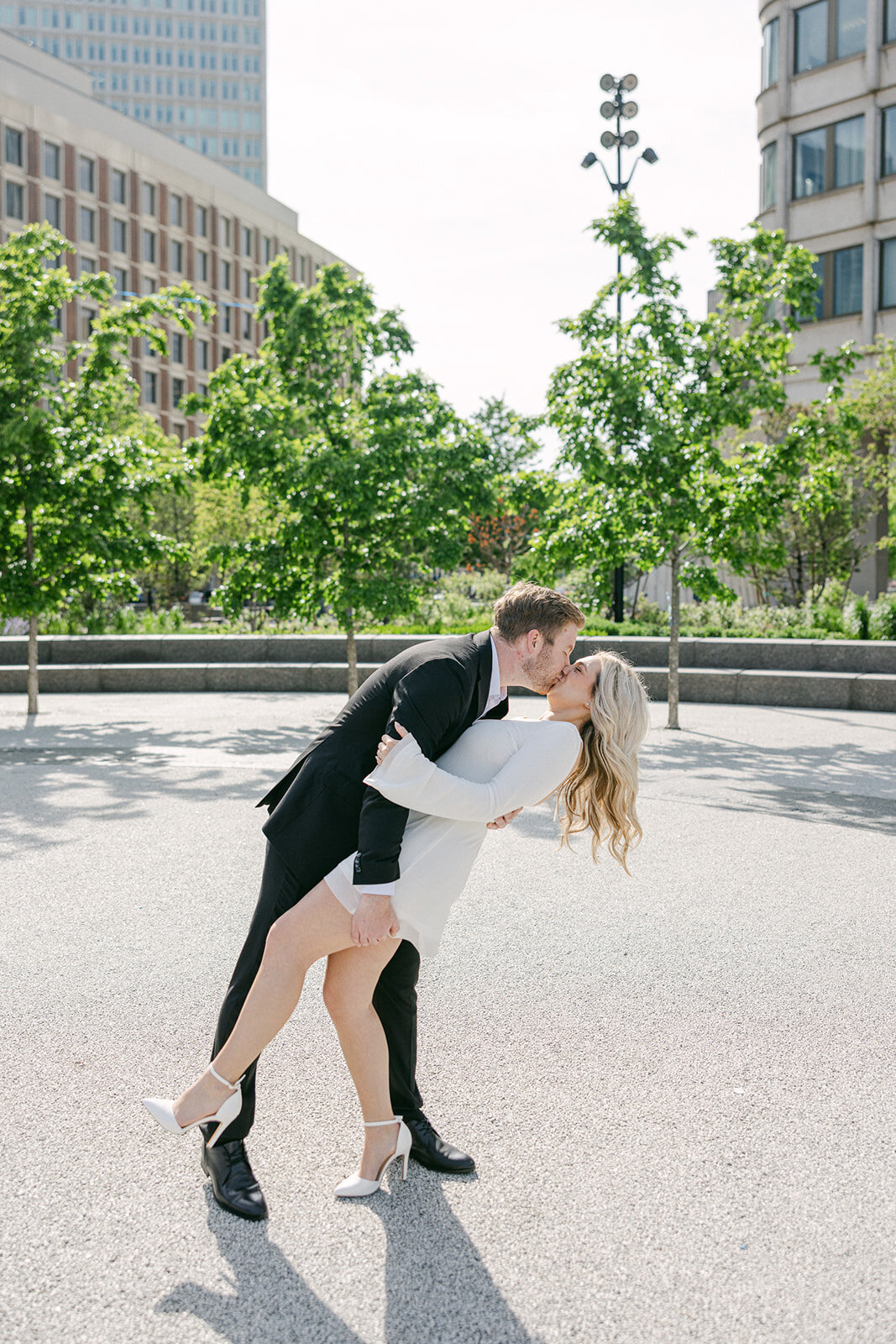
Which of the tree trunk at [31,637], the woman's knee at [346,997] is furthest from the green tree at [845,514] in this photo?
the woman's knee at [346,997]

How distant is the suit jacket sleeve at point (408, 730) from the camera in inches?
113

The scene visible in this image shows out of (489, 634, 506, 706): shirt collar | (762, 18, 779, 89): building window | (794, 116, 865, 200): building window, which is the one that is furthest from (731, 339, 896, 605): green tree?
(489, 634, 506, 706): shirt collar

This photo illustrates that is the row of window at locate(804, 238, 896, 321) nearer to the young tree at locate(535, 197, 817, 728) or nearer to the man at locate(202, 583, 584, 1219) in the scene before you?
the young tree at locate(535, 197, 817, 728)

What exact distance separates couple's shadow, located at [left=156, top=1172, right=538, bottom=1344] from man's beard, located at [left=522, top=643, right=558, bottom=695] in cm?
141

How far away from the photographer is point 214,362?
260 feet

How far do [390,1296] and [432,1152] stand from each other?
2.02 ft

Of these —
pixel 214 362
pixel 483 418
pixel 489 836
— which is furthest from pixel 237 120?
pixel 489 836

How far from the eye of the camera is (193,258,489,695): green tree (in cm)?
1363

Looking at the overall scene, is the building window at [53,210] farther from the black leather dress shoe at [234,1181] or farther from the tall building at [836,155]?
the black leather dress shoe at [234,1181]

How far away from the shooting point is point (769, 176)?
36000 millimetres

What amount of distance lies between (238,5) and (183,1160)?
138528mm

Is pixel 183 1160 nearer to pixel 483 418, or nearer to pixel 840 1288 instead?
pixel 840 1288

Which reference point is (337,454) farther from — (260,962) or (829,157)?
(829,157)

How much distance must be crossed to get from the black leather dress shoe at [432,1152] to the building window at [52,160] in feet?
228
